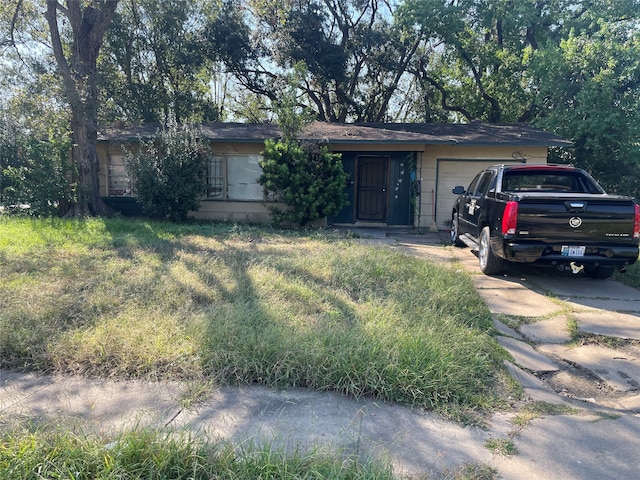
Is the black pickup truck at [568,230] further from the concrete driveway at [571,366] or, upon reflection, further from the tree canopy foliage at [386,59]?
the tree canopy foliage at [386,59]

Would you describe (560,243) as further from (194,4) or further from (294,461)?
(194,4)

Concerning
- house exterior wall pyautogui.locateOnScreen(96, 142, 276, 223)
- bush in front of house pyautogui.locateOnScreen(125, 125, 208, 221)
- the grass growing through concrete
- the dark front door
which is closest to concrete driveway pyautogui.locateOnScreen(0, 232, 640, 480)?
the grass growing through concrete

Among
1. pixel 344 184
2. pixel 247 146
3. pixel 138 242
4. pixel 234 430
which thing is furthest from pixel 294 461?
pixel 247 146

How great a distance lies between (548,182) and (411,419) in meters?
6.37

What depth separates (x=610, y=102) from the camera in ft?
45.2

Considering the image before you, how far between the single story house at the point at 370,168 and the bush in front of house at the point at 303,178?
2.87 ft

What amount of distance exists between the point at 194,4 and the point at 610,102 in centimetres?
1636

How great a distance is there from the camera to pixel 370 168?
13617mm

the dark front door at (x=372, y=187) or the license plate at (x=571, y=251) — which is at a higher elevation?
the dark front door at (x=372, y=187)

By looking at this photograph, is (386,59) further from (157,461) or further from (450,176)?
(157,461)

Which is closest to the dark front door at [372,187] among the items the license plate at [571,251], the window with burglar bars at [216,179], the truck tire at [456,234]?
the truck tire at [456,234]

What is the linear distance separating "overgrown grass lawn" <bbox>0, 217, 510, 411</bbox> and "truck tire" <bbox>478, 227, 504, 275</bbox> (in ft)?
2.27

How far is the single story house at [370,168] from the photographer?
41.8ft

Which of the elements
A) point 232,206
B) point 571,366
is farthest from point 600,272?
point 232,206
